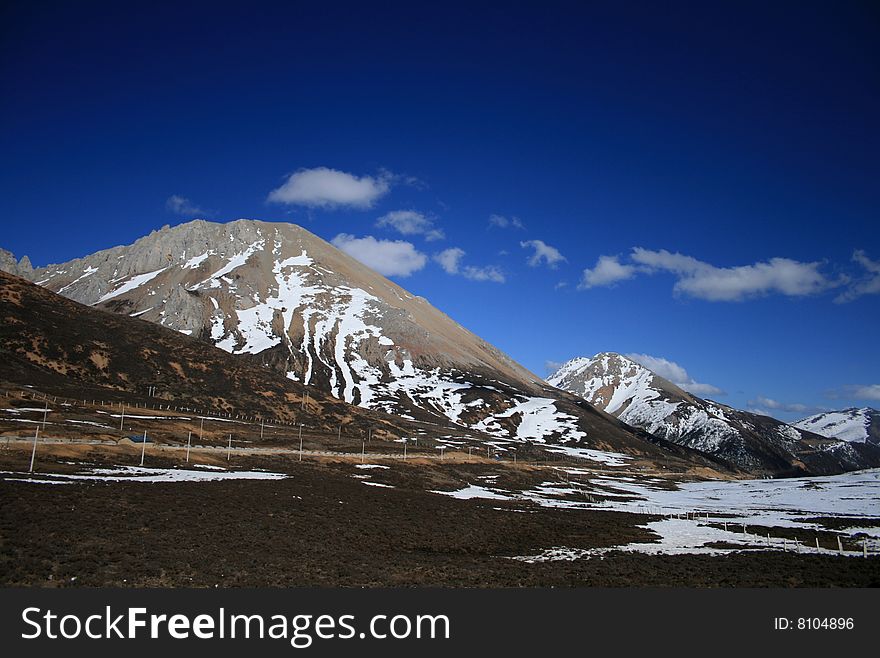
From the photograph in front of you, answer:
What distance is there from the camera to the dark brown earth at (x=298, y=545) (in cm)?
2047

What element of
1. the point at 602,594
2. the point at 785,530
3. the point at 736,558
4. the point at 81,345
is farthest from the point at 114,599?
the point at 81,345

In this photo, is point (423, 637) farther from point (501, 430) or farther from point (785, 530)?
point (501, 430)

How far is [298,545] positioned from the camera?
2756 cm

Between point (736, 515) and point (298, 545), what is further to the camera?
point (736, 515)

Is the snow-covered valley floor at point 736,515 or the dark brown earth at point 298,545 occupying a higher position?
the dark brown earth at point 298,545

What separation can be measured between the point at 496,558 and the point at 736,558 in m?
13.7

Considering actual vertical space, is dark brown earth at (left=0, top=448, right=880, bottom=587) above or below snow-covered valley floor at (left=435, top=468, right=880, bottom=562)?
above

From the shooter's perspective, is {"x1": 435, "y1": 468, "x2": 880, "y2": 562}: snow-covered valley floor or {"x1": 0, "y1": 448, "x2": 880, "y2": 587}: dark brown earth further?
{"x1": 435, "y1": 468, "x2": 880, "y2": 562}: snow-covered valley floor

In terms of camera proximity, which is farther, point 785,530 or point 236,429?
point 236,429

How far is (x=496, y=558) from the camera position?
1146 inches

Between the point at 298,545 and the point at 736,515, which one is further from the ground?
the point at 298,545

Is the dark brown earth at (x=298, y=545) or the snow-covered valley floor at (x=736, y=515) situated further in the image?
the snow-covered valley floor at (x=736, y=515)

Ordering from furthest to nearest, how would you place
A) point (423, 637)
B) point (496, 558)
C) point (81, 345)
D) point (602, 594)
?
point (81, 345) → point (496, 558) → point (602, 594) → point (423, 637)

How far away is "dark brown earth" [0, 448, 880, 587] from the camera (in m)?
20.5
